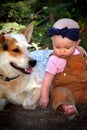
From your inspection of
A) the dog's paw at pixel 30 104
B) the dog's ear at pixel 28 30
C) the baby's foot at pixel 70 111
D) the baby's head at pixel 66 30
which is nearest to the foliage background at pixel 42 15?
the dog's ear at pixel 28 30

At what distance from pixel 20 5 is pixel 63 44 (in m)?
4.94

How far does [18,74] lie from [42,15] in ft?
17.8

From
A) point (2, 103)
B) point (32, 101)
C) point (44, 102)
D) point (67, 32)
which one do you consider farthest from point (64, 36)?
point (2, 103)

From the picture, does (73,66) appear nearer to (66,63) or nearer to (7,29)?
(66,63)

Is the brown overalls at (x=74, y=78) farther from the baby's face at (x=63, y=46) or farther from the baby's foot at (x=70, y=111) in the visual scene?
the baby's foot at (x=70, y=111)

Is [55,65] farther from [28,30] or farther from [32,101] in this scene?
[28,30]

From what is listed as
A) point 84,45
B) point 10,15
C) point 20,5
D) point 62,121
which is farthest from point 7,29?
point 62,121

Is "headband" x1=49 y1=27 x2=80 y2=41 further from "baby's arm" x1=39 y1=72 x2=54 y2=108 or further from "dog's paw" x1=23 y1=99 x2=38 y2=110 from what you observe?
"dog's paw" x1=23 y1=99 x2=38 y2=110

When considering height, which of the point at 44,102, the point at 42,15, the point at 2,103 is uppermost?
the point at 44,102

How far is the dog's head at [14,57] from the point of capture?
13.2ft

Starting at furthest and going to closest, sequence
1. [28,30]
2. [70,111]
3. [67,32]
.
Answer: [28,30] → [67,32] → [70,111]

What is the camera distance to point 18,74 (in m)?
4.16

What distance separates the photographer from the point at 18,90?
13.6 feet

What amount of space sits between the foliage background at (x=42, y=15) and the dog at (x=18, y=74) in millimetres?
1029
